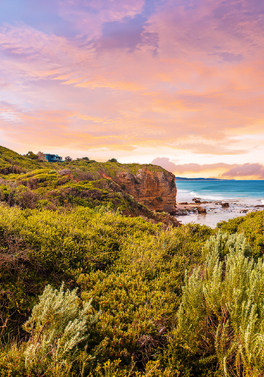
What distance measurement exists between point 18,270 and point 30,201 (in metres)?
5.55

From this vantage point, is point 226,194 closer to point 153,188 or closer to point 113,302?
point 153,188

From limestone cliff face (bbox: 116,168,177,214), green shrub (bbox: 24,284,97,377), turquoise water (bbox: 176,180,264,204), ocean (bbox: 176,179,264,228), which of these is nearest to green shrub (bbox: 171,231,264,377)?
green shrub (bbox: 24,284,97,377)

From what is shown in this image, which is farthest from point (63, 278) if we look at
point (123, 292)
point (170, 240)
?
point (170, 240)

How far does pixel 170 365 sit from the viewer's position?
283cm

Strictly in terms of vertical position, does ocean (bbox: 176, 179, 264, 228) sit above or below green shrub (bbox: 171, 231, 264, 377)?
below

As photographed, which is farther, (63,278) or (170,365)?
(63,278)

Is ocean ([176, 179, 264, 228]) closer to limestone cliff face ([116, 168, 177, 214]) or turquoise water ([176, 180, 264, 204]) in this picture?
turquoise water ([176, 180, 264, 204])

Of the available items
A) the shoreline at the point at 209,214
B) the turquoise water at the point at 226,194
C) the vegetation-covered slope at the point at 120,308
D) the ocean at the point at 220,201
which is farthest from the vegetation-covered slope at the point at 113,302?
the turquoise water at the point at 226,194

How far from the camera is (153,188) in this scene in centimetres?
4681

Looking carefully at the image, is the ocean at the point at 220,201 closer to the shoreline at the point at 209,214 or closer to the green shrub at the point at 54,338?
the shoreline at the point at 209,214

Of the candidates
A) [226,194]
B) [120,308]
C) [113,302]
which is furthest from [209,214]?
[226,194]

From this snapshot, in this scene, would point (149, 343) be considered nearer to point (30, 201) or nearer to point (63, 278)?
point (63, 278)

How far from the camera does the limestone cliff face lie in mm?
43759

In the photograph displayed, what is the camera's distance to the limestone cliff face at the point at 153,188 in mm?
43759
